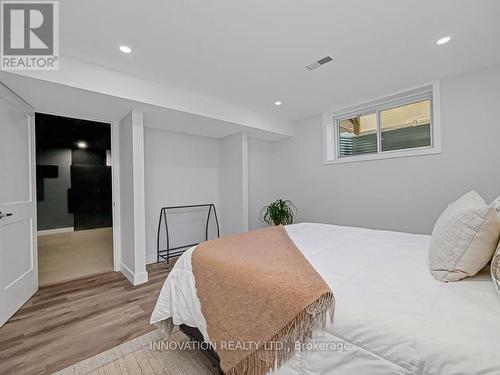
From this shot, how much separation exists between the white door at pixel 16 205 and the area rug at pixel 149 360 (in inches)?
43.8

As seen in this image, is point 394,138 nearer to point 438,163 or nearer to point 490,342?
point 438,163

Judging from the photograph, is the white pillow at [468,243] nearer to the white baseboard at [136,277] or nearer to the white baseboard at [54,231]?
the white baseboard at [136,277]

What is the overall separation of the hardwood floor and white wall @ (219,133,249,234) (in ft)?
5.31

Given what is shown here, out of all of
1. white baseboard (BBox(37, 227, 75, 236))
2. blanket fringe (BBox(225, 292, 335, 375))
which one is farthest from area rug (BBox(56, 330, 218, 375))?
white baseboard (BBox(37, 227, 75, 236))

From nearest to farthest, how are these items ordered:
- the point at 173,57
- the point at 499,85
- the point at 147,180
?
1. the point at 173,57
2. the point at 499,85
3. the point at 147,180

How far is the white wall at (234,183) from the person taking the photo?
Result: 12.4ft

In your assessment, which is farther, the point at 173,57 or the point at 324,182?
the point at 324,182

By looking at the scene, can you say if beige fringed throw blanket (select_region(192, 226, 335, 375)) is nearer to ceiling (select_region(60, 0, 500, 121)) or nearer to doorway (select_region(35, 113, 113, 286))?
ceiling (select_region(60, 0, 500, 121))

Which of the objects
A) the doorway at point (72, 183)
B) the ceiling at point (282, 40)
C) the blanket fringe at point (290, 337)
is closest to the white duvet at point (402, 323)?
the blanket fringe at point (290, 337)

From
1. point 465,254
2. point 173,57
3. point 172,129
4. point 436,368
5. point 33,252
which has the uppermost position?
point 173,57

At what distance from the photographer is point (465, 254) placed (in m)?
0.96

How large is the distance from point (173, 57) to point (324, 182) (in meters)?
2.74

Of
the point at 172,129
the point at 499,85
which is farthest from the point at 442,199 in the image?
the point at 172,129

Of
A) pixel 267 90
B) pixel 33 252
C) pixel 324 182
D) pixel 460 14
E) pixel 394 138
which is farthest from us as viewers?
pixel 324 182
